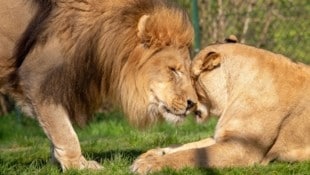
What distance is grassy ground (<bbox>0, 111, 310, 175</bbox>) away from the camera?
579 centimetres

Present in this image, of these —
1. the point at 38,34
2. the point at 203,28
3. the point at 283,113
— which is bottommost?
the point at 203,28

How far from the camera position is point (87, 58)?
6.17 metres

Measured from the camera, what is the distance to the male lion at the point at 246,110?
230 inches

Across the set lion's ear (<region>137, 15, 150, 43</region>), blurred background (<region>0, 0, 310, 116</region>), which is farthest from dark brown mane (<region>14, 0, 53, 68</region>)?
blurred background (<region>0, 0, 310, 116</region>)

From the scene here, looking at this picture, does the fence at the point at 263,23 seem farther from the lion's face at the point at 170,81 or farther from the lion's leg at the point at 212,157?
the lion's leg at the point at 212,157

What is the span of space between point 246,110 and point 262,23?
5179mm

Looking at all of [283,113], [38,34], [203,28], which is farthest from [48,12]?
[203,28]

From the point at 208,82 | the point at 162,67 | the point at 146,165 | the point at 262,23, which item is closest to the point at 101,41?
the point at 162,67

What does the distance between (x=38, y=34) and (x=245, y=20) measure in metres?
5.38

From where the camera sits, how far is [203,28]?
36.7ft

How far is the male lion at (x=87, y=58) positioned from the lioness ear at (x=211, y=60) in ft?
0.39

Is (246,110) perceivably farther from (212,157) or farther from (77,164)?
(77,164)

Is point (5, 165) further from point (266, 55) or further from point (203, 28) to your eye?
point (203, 28)

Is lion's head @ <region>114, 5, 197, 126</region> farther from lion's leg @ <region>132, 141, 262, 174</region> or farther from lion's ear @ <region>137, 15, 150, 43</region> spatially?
lion's leg @ <region>132, 141, 262, 174</region>
